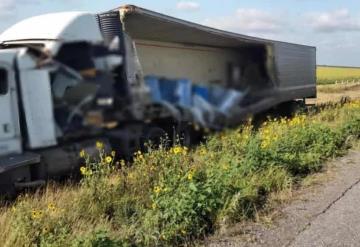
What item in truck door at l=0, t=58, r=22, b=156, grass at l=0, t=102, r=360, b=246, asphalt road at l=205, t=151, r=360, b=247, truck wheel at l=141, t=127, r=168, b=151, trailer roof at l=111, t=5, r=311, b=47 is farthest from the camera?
asphalt road at l=205, t=151, r=360, b=247

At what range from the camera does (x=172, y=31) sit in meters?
1.40

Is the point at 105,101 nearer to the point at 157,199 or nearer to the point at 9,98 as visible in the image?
the point at 9,98

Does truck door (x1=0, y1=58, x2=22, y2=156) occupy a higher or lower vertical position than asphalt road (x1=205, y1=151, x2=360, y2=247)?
higher

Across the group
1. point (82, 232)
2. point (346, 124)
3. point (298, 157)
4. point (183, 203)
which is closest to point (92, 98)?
point (82, 232)

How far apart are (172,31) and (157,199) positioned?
5096mm

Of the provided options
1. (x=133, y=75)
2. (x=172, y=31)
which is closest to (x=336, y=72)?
(x=172, y=31)

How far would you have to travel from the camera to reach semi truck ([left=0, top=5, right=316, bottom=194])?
3.23 ft

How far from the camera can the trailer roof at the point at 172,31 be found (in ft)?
4.28

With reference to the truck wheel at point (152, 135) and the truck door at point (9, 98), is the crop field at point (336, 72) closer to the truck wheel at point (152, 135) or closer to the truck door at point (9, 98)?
the truck wheel at point (152, 135)

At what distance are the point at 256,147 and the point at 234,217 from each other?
2.36 metres

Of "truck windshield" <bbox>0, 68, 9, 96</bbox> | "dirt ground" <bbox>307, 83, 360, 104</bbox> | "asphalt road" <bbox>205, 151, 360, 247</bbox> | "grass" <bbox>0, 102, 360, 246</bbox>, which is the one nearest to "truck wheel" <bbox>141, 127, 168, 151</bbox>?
"truck windshield" <bbox>0, 68, 9, 96</bbox>

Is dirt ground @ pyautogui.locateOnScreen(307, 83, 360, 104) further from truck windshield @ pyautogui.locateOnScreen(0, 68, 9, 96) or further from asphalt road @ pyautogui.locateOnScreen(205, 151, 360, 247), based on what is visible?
asphalt road @ pyautogui.locateOnScreen(205, 151, 360, 247)

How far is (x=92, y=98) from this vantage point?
3.20 ft

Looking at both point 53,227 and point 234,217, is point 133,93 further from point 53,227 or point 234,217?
point 234,217
